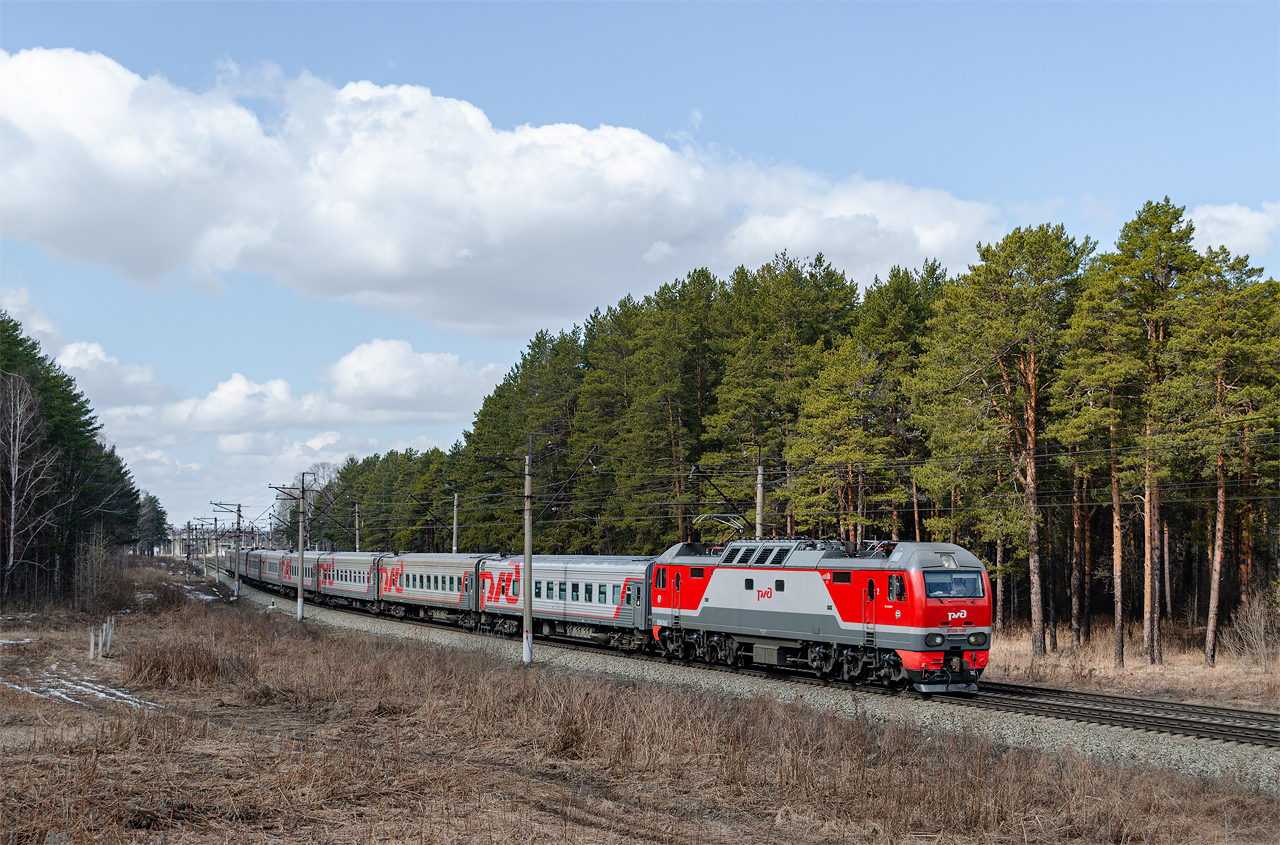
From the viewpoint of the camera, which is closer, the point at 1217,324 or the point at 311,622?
the point at 1217,324

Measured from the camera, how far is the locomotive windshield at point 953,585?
22.2 metres

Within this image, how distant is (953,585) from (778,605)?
5171mm

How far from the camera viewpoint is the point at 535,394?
7506 cm

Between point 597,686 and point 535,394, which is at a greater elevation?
point 535,394

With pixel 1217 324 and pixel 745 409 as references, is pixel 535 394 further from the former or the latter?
pixel 1217 324

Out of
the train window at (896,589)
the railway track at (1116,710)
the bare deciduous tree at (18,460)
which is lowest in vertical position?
the railway track at (1116,710)

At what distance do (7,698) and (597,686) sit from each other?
12665 mm

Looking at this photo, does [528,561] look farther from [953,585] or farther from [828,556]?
[953,585]

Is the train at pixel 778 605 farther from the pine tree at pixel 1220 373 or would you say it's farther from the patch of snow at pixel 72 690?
the pine tree at pixel 1220 373

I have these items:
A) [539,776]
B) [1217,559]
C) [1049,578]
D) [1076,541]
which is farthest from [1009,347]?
[539,776]

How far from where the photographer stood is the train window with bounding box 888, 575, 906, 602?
73.1ft

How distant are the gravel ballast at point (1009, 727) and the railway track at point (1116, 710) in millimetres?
481

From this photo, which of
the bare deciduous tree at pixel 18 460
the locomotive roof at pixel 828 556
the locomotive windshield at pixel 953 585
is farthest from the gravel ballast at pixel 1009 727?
the bare deciduous tree at pixel 18 460

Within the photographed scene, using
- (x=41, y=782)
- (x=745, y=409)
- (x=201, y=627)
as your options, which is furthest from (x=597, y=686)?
(x=745, y=409)
